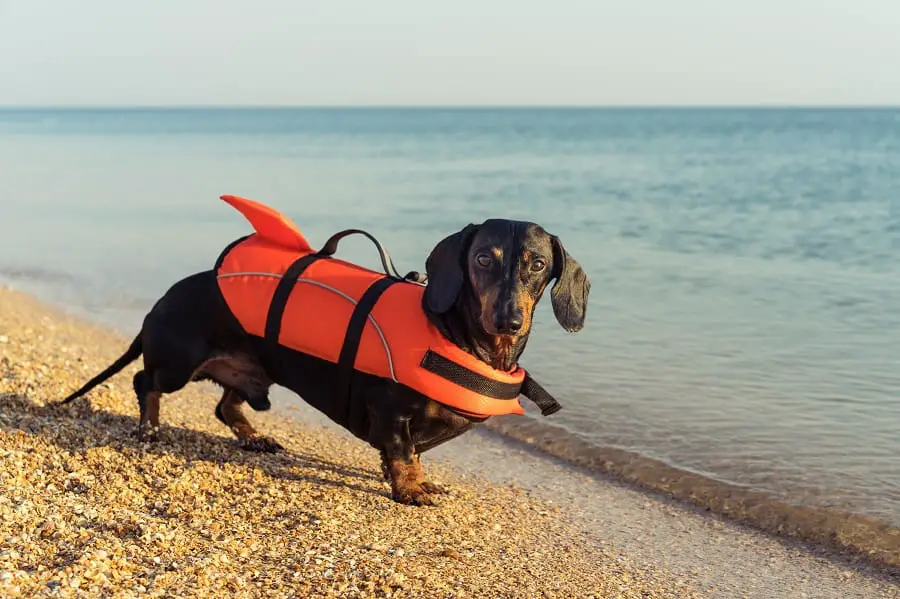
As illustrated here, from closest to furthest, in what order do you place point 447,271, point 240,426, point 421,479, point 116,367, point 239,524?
point 239,524 → point 447,271 → point 421,479 → point 116,367 → point 240,426

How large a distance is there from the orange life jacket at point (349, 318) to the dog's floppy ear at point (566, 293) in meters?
0.33

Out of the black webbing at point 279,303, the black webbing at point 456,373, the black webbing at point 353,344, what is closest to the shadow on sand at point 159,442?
A: the black webbing at point 353,344

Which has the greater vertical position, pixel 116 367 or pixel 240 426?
pixel 116 367

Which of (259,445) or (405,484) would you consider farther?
(259,445)

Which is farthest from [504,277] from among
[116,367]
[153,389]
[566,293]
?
[116,367]

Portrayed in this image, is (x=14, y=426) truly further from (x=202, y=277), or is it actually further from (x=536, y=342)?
(x=536, y=342)

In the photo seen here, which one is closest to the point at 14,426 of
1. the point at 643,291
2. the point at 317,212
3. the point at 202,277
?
the point at 202,277

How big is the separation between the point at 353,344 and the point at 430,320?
35 cm

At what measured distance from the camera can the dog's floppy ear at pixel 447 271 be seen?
3.89 m

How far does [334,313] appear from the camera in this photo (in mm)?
4160

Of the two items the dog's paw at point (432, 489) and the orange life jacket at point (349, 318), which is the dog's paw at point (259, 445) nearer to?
the orange life jacket at point (349, 318)

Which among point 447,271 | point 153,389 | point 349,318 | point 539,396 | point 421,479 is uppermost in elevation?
point 447,271

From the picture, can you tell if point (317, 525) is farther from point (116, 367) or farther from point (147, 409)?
point (116, 367)

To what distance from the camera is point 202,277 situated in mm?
A: 4488
